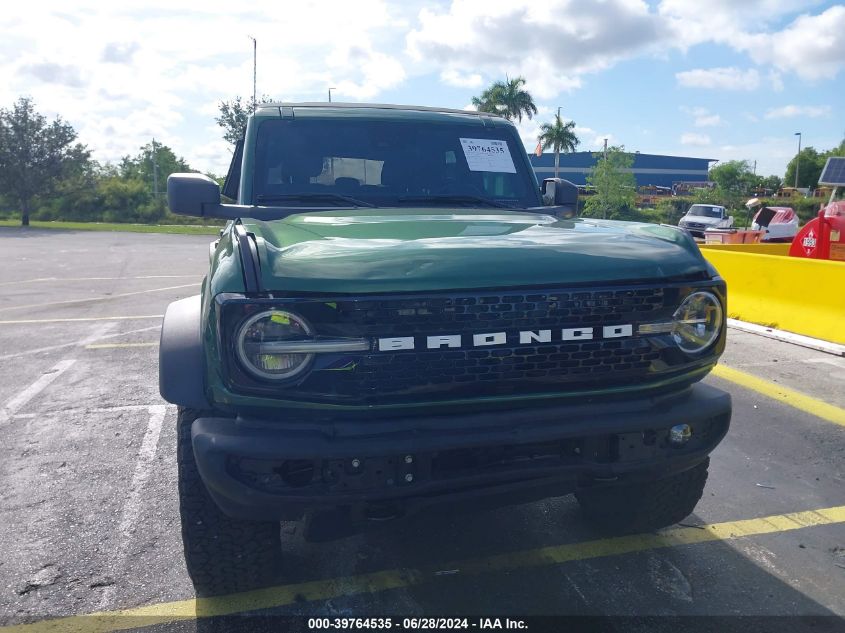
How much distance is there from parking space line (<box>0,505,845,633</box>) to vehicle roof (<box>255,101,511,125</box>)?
2443mm

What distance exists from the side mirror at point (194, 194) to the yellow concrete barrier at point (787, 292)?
6278 mm

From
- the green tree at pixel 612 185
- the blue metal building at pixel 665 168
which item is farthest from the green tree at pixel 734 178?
the green tree at pixel 612 185

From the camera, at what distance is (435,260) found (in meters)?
2.37

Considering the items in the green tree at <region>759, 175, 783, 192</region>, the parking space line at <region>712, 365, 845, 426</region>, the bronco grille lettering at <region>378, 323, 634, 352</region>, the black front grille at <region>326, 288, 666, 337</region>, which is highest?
the green tree at <region>759, 175, 783, 192</region>

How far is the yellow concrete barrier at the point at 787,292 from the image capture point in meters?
7.23

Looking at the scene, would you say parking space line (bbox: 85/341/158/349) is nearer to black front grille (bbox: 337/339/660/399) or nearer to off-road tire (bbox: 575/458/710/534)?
off-road tire (bbox: 575/458/710/534)

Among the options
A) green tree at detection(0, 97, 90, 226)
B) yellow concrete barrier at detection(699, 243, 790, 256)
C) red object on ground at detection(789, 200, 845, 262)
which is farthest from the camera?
green tree at detection(0, 97, 90, 226)

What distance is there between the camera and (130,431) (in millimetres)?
4824

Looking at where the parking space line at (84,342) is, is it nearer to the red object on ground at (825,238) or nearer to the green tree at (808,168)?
the red object on ground at (825,238)

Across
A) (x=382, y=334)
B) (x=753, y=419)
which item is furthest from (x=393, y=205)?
(x=753, y=419)

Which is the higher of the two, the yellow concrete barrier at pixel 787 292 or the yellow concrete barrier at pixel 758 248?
the yellow concrete barrier at pixel 758 248

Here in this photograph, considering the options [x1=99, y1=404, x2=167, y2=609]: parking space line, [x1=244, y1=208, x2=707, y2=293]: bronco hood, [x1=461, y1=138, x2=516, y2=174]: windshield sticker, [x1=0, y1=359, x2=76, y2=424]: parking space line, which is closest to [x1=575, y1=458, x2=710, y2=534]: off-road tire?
[x1=244, y1=208, x2=707, y2=293]: bronco hood

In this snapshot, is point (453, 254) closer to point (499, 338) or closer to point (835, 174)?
point (499, 338)

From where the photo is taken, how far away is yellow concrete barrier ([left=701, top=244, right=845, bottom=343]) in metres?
7.23
